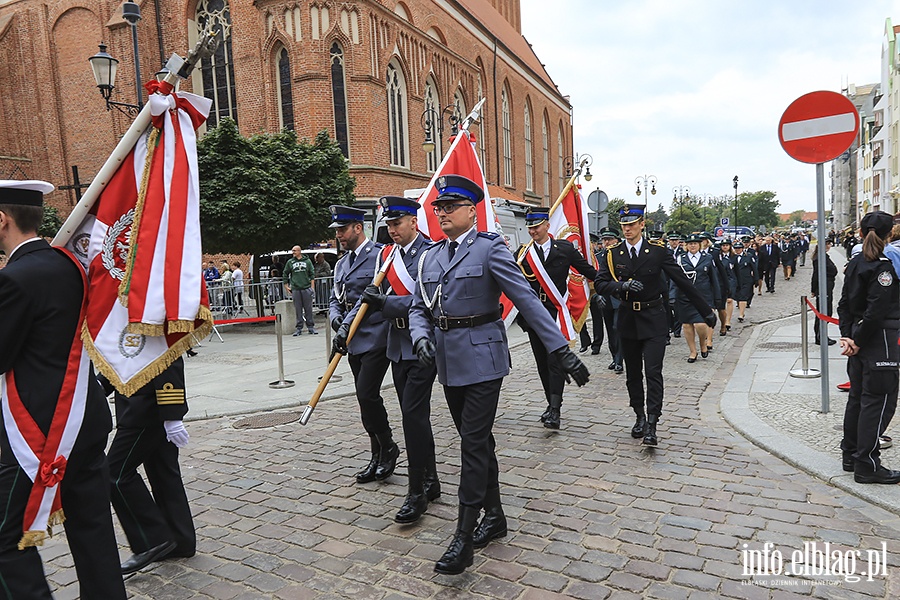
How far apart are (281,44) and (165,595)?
87.9 ft

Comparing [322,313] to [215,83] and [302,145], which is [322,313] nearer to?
[302,145]

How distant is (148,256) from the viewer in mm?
3439

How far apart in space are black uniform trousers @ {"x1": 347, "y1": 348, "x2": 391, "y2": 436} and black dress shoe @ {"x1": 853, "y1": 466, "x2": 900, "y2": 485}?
12.0 ft

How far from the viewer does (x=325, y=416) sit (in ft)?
25.4

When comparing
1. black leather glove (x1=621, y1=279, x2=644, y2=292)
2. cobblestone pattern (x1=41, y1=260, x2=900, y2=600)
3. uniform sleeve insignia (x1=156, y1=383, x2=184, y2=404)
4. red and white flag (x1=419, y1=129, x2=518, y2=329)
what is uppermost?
red and white flag (x1=419, y1=129, x2=518, y2=329)

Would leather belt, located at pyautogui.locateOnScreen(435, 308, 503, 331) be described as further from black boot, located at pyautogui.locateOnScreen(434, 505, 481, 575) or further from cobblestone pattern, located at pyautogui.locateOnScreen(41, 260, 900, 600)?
cobblestone pattern, located at pyautogui.locateOnScreen(41, 260, 900, 600)

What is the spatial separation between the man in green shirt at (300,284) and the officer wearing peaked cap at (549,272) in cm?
905

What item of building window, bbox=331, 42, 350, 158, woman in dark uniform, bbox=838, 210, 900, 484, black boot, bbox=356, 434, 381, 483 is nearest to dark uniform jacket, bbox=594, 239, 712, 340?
woman in dark uniform, bbox=838, 210, 900, 484

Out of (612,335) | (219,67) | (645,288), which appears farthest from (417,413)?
(219,67)

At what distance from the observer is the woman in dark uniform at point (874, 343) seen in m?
4.75

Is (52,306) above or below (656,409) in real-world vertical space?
above

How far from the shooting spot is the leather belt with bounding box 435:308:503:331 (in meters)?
4.06

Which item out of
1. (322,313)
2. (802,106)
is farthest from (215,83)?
(802,106)

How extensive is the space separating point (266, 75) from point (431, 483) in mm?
25617
